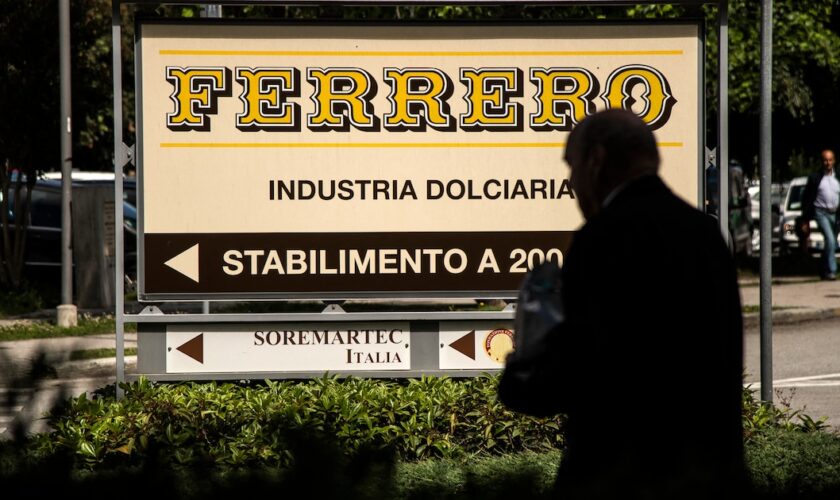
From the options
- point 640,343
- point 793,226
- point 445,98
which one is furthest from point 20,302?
point 793,226

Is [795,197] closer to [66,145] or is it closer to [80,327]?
[66,145]

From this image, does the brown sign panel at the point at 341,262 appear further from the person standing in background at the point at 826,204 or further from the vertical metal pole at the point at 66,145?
the person standing in background at the point at 826,204

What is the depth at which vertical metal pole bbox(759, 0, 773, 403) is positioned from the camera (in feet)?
24.4

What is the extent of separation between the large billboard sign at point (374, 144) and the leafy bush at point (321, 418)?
1.68ft

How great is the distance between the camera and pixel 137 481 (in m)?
2.28

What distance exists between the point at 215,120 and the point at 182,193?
0.41 metres

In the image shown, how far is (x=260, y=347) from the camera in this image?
7.06 meters

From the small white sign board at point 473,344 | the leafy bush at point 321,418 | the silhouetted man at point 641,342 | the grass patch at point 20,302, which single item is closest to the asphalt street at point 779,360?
the leafy bush at point 321,418

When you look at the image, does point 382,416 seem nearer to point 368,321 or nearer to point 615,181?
point 368,321

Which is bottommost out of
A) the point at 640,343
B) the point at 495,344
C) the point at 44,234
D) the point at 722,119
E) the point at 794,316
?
the point at 794,316

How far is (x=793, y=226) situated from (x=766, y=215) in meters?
21.2

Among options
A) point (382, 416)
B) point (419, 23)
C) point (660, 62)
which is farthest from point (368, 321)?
point (660, 62)

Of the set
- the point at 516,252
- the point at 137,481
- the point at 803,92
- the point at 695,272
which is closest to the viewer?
the point at 137,481

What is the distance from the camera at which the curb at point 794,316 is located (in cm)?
1575
